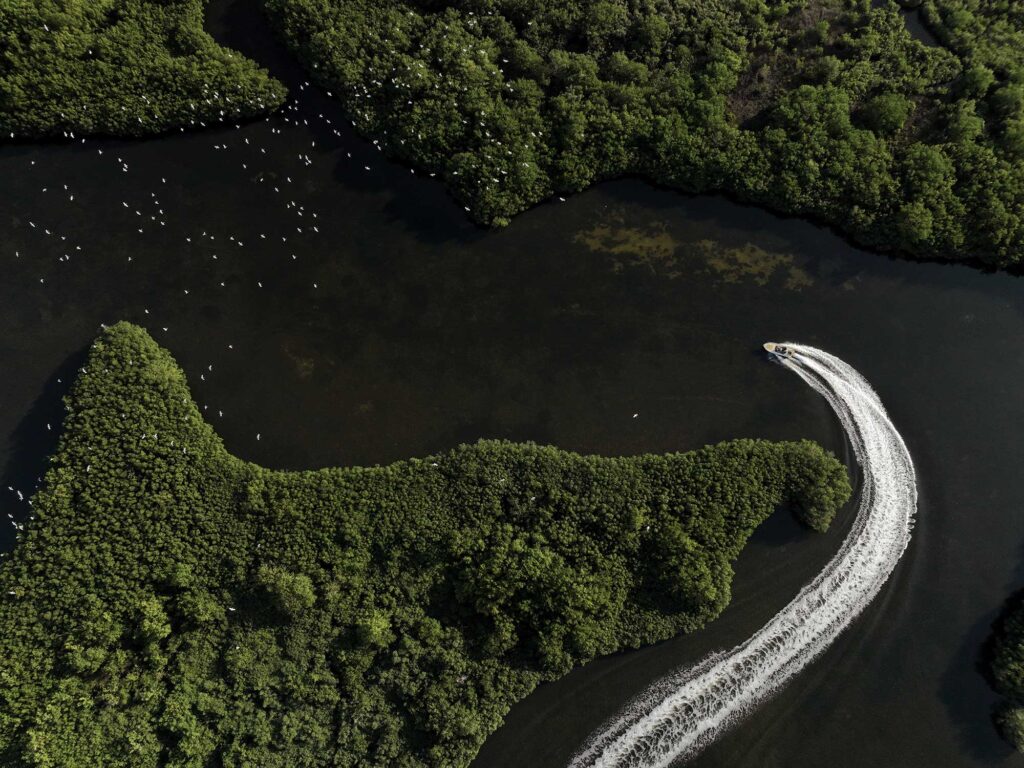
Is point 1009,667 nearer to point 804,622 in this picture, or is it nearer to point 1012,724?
point 1012,724

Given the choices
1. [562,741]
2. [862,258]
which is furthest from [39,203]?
[862,258]

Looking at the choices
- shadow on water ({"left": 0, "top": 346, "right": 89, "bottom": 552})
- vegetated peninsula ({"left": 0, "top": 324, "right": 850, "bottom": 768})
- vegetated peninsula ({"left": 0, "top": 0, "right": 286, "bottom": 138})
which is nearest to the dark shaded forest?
vegetated peninsula ({"left": 0, "top": 324, "right": 850, "bottom": 768})

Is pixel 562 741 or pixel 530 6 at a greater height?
pixel 530 6

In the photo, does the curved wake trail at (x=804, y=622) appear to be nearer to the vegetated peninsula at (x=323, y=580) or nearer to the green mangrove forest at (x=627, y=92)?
the vegetated peninsula at (x=323, y=580)

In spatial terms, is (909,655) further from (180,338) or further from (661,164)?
(180,338)

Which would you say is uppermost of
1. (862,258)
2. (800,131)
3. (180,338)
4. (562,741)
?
(800,131)

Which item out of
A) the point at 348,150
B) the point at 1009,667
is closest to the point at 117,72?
the point at 348,150
